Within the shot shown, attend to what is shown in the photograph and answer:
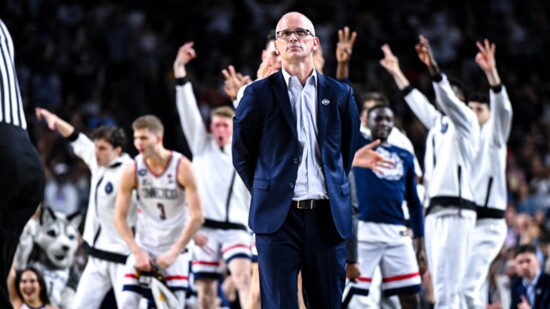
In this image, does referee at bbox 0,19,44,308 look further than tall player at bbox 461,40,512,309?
No

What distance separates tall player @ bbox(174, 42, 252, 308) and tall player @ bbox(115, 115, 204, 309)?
126cm

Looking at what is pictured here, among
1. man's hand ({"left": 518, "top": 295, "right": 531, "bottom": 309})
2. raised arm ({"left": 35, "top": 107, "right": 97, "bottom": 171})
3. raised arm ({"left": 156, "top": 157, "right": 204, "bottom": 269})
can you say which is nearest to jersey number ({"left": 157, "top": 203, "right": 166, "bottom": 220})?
raised arm ({"left": 156, "top": 157, "right": 204, "bottom": 269})

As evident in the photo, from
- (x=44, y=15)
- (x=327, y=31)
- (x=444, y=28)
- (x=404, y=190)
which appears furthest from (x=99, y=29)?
(x=404, y=190)

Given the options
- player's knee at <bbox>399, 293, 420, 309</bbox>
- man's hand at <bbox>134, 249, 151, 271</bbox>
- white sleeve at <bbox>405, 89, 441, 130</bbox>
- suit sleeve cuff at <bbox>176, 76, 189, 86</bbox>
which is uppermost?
suit sleeve cuff at <bbox>176, 76, 189, 86</bbox>

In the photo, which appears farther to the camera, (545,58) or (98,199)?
(545,58)

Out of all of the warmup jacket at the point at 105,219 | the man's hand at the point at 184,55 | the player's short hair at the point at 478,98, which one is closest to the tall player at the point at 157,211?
the warmup jacket at the point at 105,219

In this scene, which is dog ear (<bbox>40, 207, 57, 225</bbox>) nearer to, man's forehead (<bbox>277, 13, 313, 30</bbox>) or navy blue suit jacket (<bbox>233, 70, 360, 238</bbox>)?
navy blue suit jacket (<bbox>233, 70, 360, 238</bbox>)

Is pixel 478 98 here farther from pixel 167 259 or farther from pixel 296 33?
pixel 296 33

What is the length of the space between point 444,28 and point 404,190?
13.3m

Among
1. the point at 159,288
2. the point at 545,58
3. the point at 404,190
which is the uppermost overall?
the point at 545,58

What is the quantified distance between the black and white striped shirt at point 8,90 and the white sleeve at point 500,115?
5.31 m

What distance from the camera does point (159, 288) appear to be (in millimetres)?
9883

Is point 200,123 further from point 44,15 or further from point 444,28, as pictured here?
point 444,28

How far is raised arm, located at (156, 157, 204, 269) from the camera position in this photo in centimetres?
975
